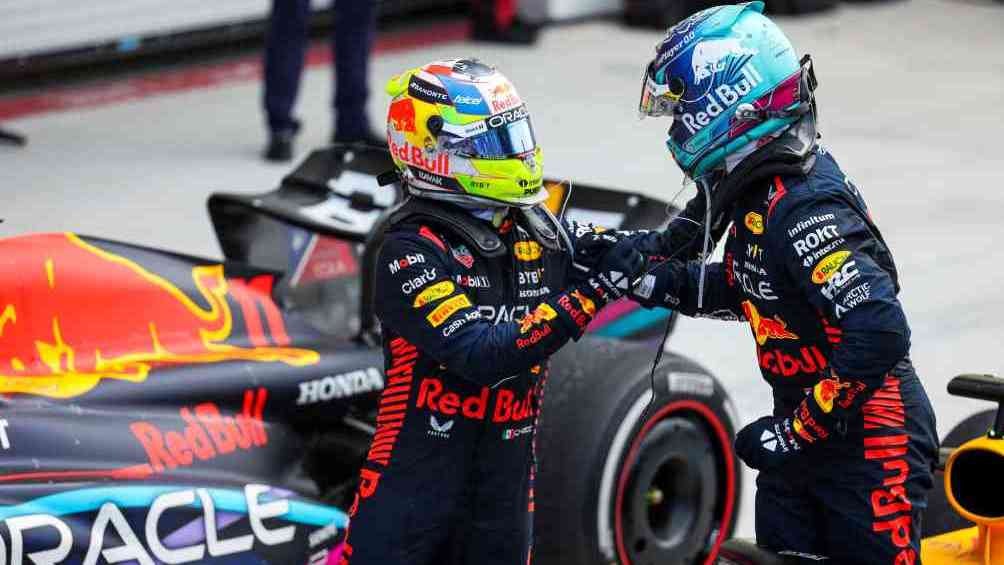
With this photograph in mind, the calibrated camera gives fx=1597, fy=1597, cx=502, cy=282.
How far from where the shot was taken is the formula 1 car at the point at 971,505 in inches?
124

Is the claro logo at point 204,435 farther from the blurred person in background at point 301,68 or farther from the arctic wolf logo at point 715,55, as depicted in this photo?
the blurred person in background at point 301,68

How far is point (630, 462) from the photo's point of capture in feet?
13.5

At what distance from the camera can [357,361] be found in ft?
13.5

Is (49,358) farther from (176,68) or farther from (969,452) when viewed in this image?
(176,68)

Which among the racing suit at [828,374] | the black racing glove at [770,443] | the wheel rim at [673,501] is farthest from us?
the wheel rim at [673,501]

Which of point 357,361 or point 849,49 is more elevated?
point 357,361

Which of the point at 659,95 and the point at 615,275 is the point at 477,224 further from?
the point at 659,95

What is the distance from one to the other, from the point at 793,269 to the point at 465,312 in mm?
645

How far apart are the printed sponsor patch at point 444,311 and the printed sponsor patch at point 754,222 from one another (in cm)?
58

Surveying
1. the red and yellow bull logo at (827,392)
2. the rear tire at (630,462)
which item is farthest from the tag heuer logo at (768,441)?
the rear tire at (630,462)

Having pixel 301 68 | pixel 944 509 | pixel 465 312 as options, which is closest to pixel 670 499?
pixel 944 509

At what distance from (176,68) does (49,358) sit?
22.2ft

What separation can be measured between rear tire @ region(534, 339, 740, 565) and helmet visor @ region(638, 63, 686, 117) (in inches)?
40.2

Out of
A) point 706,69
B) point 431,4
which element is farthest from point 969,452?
point 431,4
